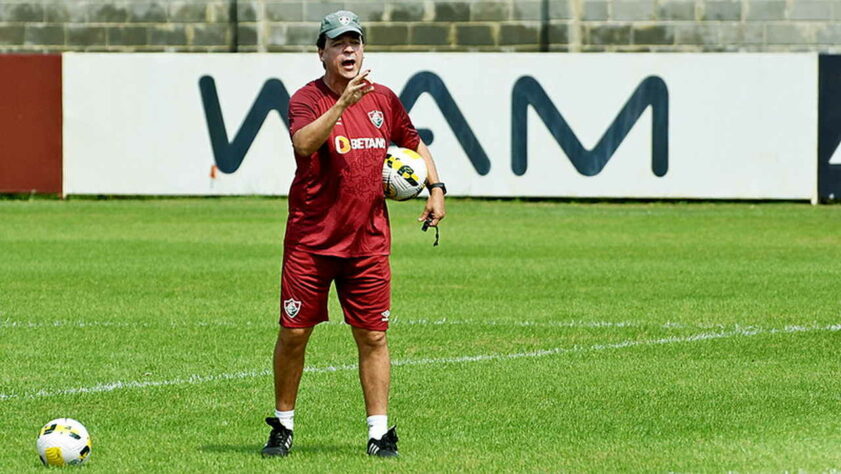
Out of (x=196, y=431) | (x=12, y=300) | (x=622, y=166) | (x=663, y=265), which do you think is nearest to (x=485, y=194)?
(x=622, y=166)

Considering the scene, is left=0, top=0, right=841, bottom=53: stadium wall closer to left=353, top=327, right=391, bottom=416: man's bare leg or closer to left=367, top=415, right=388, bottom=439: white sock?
left=353, top=327, right=391, bottom=416: man's bare leg

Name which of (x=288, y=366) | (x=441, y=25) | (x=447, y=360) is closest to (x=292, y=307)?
(x=288, y=366)

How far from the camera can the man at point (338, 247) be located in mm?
7898

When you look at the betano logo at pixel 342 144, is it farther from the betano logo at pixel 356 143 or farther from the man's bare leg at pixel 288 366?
the man's bare leg at pixel 288 366

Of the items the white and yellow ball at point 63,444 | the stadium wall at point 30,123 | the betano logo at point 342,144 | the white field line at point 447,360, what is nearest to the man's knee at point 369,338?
the betano logo at point 342,144

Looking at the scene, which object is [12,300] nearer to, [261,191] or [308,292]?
[308,292]

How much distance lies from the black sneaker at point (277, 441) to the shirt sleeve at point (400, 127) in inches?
59.3

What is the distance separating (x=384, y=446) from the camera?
7.89 metres

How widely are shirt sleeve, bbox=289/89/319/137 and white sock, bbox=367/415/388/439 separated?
1425 millimetres

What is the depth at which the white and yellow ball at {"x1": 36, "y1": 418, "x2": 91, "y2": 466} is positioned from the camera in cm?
759

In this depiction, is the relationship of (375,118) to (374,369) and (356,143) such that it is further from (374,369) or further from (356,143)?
(374,369)

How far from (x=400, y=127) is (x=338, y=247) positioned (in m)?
0.74

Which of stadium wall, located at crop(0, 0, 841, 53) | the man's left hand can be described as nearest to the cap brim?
the man's left hand

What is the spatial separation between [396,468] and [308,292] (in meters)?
Result: 0.96
